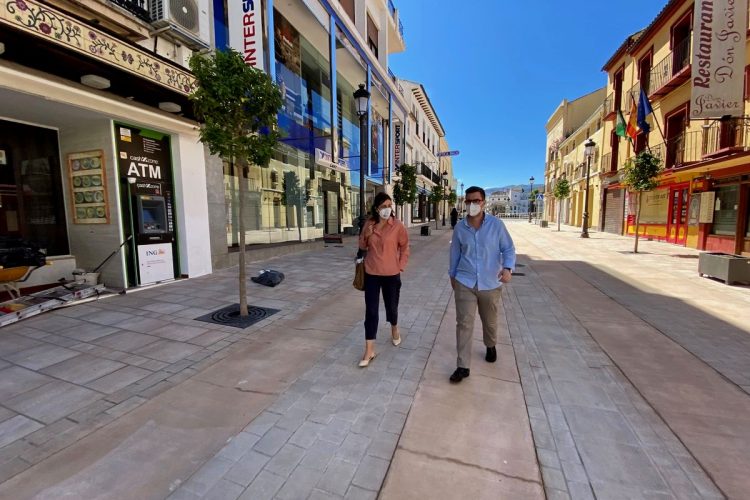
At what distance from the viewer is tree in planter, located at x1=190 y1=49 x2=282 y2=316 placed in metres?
4.40

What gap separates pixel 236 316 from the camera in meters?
5.03

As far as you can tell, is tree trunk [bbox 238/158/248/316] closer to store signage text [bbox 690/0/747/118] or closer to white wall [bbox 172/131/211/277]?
white wall [bbox 172/131/211/277]

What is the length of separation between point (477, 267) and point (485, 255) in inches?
5.3

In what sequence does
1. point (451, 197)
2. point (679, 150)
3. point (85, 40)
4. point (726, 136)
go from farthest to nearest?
point (451, 197) < point (679, 150) < point (726, 136) < point (85, 40)

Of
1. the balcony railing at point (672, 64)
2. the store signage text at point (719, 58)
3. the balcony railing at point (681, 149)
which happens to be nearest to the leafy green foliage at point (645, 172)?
the balcony railing at point (681, 149)

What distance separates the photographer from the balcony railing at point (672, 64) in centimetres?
1430

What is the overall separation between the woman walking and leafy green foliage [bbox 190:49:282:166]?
229cm

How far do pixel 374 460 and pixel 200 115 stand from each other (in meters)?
4.83

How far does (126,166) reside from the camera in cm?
656

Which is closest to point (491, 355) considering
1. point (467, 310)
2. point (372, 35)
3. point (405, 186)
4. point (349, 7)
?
point (467, 310)

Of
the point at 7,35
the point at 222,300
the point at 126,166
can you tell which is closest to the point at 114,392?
the point at 222,300

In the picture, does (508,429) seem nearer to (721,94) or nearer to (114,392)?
(114,392)

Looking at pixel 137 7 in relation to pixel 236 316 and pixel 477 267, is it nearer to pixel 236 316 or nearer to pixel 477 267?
pixel 236 316

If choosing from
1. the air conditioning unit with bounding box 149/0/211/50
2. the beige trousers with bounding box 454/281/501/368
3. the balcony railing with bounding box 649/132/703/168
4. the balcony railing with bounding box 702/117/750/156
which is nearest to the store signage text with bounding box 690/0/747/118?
the balcony railing with bounding box 702/117/750/156
